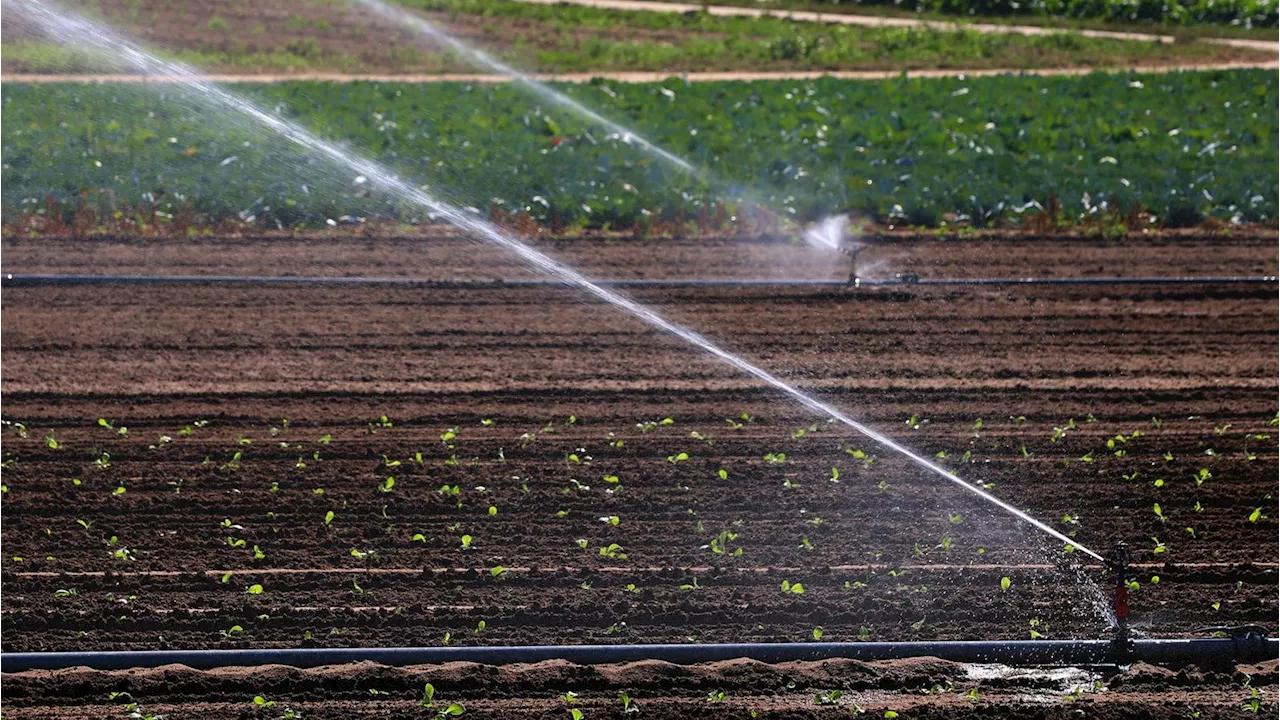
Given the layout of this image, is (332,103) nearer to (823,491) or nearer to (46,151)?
(46,151)

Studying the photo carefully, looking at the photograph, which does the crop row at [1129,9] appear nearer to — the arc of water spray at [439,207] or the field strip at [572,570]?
the arc of water spray at [439,207]

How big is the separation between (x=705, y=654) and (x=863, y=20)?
88.0ft

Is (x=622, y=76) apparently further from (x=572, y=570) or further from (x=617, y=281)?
(x=572, y=570)

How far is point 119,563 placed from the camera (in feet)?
30.0

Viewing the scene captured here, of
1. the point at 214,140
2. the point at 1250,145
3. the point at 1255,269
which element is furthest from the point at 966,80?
the point at 214,140

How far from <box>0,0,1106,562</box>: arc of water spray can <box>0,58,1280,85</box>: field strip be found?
77 cm

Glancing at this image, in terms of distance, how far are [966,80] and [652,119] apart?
5.71 m

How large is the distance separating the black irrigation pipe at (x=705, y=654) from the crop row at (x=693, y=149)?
9.57 meters

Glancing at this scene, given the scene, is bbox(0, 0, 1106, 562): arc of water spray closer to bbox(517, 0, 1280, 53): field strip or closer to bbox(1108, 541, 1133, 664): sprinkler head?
bbox(1108, 541, 1133, 664): sprinkler head

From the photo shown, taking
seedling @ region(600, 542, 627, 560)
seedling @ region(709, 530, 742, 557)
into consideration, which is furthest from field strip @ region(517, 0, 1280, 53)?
seedling @ region(600, 542, 627, 560)

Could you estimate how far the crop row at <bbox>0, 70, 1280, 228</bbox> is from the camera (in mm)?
17438

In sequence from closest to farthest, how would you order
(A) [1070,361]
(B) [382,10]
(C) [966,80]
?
(A) [1070,361] < (C) [966,80] < (B) [382,10]

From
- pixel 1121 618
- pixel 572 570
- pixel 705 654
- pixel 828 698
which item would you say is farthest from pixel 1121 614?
pixel 572 570

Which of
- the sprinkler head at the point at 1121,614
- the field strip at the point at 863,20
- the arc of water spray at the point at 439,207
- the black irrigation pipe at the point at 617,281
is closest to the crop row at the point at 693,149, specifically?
the arc of water spray at the point at 439,207
